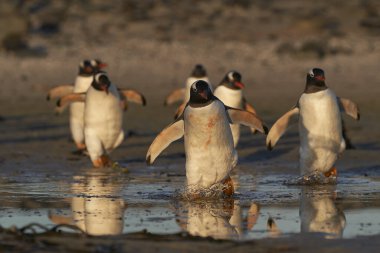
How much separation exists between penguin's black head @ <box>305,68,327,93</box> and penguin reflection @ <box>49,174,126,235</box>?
1.77m

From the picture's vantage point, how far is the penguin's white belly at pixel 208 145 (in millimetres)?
8758

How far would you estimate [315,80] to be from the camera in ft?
32.5

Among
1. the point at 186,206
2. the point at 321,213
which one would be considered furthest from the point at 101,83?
the point at 321,213

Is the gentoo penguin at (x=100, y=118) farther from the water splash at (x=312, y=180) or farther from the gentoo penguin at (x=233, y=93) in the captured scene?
the water splash at (x=312, y=180)

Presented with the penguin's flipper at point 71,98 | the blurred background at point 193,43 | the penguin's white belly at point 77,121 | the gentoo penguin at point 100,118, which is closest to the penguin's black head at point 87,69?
the penguin's white belly at point 77,121

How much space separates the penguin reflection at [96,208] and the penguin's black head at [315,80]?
5.82 feet

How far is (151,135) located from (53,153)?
6.07 feet

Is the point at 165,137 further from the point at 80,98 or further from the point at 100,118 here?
the point at 80,98

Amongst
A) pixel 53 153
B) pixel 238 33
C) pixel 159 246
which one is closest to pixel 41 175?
pixel 53 153

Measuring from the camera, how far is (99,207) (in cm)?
821

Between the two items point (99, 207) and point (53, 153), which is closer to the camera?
point (99, 207)

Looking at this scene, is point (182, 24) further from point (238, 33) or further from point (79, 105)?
point (79, 105)

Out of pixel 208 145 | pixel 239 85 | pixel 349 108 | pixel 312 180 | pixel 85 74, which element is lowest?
pixel 312 180

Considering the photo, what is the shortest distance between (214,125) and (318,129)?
56.2 inches
